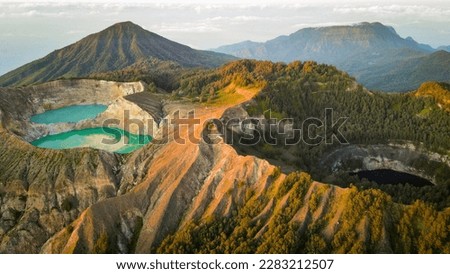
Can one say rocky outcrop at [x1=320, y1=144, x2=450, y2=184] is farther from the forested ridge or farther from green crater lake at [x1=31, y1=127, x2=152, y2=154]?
green crater lake at [x1=31, y1=127, x2=152, y2=154]

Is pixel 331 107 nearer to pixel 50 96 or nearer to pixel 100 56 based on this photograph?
pixel 50 96

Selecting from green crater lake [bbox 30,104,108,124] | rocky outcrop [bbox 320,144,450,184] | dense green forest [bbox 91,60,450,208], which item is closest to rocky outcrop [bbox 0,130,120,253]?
green crater lake [bbox 30,104,108,124]

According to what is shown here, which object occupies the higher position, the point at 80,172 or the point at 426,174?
the point at 80,172

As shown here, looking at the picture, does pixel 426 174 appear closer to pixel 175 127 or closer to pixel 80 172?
pixel 175 127

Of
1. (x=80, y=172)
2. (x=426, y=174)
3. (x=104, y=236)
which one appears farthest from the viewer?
(x=426, y=174)

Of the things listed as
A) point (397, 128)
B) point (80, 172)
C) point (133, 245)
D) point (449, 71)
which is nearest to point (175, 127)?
point (80, 172)

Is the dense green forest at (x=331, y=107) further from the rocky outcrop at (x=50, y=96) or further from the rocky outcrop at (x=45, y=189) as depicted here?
the rocky outcrop at (x=45, y=189)

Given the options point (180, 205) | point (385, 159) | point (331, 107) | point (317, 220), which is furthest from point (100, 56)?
point (317, 220)
